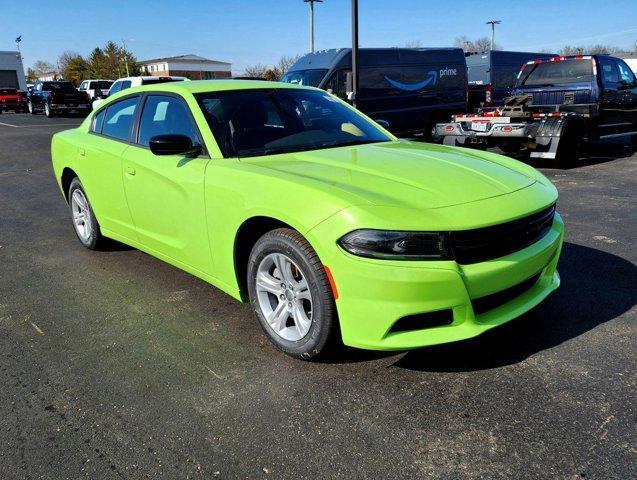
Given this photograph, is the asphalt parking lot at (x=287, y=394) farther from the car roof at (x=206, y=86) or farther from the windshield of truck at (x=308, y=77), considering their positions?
the windshield of truck at (x=308, y=77)

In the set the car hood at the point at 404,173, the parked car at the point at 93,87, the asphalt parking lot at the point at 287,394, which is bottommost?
the asphalt parking lot at the point at 287,394

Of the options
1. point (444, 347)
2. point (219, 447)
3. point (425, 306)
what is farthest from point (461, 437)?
point (219, 447)

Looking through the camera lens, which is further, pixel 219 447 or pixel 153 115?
pixel 153 115

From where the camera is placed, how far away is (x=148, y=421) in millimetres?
2504

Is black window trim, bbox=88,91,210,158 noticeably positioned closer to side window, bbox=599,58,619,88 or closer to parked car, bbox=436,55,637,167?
parked car, bbox=436,55,637,167

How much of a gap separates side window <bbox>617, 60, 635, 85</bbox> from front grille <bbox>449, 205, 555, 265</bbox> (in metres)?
10.2

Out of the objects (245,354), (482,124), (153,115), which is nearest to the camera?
(245,354)

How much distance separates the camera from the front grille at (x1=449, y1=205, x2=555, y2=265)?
8.44 feet

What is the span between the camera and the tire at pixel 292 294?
2.70 meters

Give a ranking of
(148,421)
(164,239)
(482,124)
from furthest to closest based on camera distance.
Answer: (482,124)
(164,239)
(148,421)

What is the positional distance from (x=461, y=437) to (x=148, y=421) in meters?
1.43

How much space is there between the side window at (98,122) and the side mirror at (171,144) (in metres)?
1.70

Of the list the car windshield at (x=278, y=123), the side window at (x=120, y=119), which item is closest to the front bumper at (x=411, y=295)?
the car windshield at (x=278, y=123)

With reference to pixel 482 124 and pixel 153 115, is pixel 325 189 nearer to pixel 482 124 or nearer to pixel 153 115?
pixel 153 115
